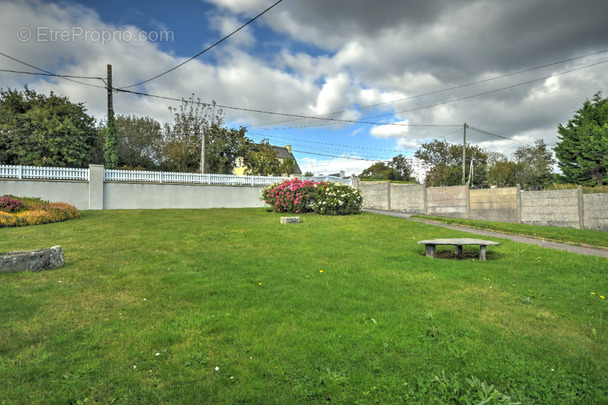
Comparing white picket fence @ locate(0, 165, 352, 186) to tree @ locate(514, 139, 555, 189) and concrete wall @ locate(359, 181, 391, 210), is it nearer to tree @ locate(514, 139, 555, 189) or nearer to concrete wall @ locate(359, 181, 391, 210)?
concrete wall @ locate(359, 181, 391, 210)

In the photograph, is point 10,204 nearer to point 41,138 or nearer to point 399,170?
point 41,138

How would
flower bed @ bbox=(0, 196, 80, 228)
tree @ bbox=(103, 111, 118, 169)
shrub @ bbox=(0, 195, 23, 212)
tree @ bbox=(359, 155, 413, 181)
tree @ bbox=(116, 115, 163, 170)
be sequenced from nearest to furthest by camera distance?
flower bed @ bbox=(0, 196, 80, 228) → shrub @ bbox=(0, 195, 23, 212) → tree @ bbox=(103, 111, 118, 169) → tree @ bbox=(116, 115, 163, 170) → tree @ bbox=(359, 155, 413, 181)

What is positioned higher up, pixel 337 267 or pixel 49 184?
pixel 49 184

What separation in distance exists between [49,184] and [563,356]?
21001mm

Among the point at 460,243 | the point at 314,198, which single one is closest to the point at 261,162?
the point at 314,198

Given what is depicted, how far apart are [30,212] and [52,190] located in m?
5.83

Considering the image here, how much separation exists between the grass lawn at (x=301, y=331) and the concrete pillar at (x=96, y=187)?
1295 cm

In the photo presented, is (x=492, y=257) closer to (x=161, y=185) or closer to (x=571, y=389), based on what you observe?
(x=571, y=389)

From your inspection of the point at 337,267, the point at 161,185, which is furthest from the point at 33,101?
the point at 337,267

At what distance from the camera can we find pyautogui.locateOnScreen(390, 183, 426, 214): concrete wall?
19.5m

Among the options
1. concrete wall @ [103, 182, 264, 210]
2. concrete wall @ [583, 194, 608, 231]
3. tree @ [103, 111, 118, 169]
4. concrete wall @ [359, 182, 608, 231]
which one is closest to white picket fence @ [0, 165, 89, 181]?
concrete wall @ [103, 182, 264, 210]

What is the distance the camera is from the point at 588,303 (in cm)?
424

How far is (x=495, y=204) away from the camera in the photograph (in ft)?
53.0

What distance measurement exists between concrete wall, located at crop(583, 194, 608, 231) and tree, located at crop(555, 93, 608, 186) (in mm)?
18098
